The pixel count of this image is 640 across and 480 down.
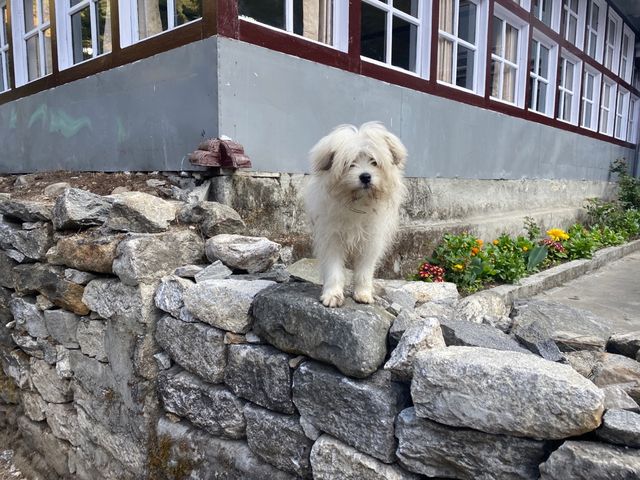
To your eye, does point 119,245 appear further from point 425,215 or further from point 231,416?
point 425,215

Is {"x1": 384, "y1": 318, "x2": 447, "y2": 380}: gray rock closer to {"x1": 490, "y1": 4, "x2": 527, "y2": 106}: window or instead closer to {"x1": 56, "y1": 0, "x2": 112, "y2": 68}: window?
{"x1": 56, "y1": 0, "x2": 112, "y2": 68}: window

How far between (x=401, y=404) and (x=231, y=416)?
117 centimetres

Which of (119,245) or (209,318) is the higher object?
(119,245)

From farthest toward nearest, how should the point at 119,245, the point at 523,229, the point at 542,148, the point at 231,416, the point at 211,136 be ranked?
the point at 542,148
the point at 523,229
the point at 211,136
the point at 119,245
the point at 231,416

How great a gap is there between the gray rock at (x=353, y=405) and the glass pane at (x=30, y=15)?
6913mm

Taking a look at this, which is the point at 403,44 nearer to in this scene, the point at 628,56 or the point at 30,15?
the point at 30,15

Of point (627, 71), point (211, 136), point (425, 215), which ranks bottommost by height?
point (425, 215)

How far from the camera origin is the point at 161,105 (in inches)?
179

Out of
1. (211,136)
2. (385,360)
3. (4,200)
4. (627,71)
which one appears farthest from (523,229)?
(627,71)

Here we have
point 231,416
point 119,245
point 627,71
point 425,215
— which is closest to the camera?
point 231,416

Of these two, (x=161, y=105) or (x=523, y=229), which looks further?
(x=523, y=229)

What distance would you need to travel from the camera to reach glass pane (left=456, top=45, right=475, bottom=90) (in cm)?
718

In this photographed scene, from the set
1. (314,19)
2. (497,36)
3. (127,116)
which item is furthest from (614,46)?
(127,116)

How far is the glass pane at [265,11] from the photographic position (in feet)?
13.5
